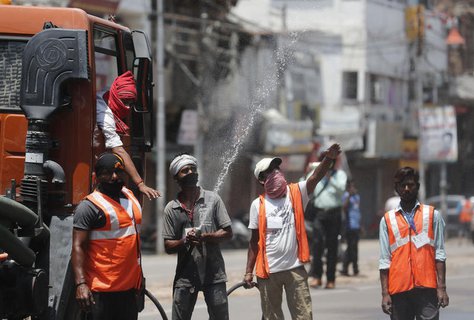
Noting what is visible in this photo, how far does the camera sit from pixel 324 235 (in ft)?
56.1

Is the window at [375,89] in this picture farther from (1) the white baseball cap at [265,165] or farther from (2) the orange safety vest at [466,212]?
(1) the white baseball cap at [265,165]

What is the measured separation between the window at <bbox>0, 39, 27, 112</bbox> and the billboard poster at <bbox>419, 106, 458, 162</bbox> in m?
30.2

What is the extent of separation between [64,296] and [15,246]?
79 cm

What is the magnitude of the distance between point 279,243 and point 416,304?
1.30 metres

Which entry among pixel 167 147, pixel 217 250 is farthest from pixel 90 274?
pixel 167 147

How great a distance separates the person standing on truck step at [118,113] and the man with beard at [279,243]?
3.40ft

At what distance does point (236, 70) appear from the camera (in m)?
35.2

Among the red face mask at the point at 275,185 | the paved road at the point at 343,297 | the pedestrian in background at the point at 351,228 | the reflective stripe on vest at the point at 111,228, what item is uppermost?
the red face mask at the point at 275,185

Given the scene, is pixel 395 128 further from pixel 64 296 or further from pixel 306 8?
pixel 64 296

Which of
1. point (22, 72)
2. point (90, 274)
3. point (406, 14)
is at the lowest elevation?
point (90, 274)

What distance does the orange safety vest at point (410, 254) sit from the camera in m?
8.68

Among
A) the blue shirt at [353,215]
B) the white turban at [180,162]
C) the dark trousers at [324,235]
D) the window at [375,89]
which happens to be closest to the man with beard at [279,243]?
the white turban at [180,162]

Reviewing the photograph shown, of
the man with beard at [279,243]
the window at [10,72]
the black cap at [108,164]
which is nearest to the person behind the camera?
the black cap at [108,164]

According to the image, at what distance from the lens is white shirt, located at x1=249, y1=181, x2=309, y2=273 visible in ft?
30.8
